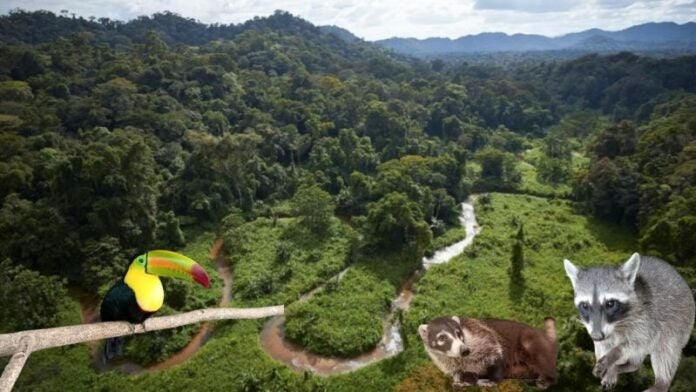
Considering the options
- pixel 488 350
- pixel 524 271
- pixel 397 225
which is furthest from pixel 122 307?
pixel 524 271

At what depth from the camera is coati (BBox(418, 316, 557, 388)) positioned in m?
2.28

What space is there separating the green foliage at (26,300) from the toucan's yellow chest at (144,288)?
62.2 feet

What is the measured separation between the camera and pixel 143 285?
380cm

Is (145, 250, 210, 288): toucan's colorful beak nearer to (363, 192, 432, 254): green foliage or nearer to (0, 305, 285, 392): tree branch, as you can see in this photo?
(0, 305, 285, 392): tree branch

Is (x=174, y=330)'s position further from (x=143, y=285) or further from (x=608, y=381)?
(x=608, y=381)

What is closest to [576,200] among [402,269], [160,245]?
[402,269]

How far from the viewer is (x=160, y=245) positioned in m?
27.0

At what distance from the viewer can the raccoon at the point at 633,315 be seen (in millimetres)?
2756

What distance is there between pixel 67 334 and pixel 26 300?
20648 mm

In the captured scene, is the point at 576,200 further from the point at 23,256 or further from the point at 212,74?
the point at 212,74

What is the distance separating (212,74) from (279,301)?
1717 inches

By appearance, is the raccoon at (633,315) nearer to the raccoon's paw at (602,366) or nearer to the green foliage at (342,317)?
the raccoon's paw at (602,366)

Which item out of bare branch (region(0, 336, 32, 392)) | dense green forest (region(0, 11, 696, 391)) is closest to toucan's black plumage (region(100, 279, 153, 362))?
bare branch (region(0, 336, 32, 392))

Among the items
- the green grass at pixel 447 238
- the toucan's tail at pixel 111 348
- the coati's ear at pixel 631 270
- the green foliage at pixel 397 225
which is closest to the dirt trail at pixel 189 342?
the green foliage at pixel 397 225
